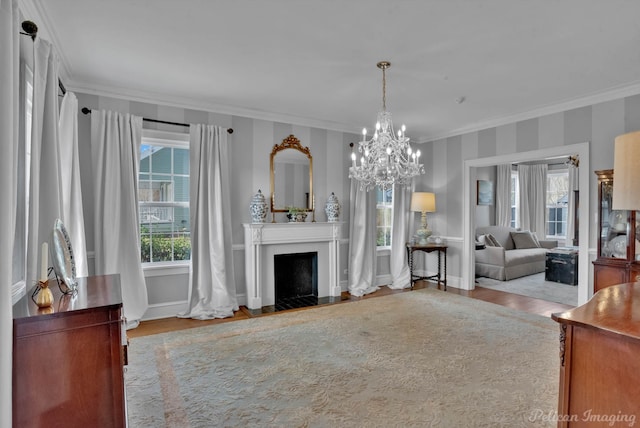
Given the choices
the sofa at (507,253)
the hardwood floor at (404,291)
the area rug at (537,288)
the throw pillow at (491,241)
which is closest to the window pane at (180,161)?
the hardwood floor at (404,291)

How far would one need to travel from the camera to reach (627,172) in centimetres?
130

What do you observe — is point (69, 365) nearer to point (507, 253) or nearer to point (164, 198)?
point (164, 198)

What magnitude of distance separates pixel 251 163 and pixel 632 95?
4381mm

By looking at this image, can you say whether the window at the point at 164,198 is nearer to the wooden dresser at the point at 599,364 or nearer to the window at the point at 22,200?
the window at the point at 22,200

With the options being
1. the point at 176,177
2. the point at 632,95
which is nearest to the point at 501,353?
the point at 632,95

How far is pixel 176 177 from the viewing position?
13.7 ft

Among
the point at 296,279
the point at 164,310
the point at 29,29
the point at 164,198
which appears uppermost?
the point at 29,29

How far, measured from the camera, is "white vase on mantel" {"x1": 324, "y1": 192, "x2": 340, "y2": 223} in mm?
4914

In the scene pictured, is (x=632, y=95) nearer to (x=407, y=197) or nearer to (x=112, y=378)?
(x=407, y=197)

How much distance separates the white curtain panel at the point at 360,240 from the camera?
17.1 ft

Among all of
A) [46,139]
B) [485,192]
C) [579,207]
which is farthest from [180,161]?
[485,192]

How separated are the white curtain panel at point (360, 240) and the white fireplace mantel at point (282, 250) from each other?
372 mm

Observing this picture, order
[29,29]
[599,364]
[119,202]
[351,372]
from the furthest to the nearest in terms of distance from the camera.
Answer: [119,202] < [351,372] < [29,29] < [599,364]

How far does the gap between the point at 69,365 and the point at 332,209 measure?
3757 mm
